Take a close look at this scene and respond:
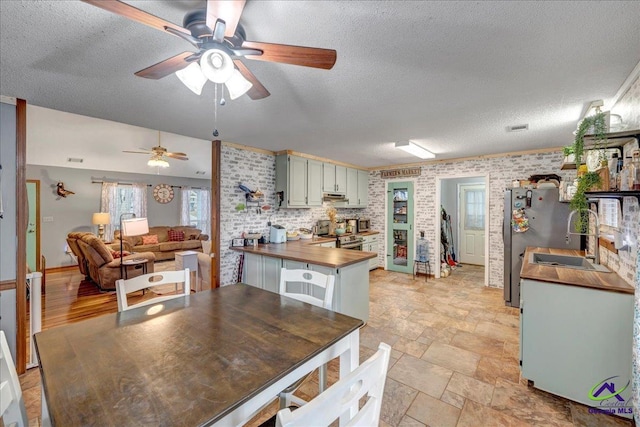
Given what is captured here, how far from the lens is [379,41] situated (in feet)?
5.08

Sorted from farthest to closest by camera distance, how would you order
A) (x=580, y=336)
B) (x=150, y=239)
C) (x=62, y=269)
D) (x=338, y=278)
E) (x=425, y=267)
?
(x=150, y=239), (x=62, y=269), (x=425, y=267), (x=338, y=278), (x=580, y=336)

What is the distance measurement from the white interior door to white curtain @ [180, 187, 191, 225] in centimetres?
816

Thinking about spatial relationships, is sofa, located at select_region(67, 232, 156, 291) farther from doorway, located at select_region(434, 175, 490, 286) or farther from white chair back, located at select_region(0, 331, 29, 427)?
doorway, located at select_region(434, 175, 490, 286)

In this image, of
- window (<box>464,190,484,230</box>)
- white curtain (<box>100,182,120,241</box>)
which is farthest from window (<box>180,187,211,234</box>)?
window (<box>464,190,484,230</box>)

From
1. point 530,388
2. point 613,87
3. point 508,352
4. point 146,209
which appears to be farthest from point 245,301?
point 146,209

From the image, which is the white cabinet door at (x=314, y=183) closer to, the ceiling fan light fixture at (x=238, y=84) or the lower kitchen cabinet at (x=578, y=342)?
the ceiling fan light fixture at (x=238, y=84)

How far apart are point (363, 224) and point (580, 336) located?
449 cm

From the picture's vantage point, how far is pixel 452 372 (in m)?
2.37

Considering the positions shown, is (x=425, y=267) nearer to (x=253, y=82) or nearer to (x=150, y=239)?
(x=253, y=82)

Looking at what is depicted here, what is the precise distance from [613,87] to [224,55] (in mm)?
2862

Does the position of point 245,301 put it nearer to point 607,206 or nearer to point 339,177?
point 607,206

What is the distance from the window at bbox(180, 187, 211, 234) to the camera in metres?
8.78

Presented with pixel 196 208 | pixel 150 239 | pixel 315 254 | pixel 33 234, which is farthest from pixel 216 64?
pixel 196 208

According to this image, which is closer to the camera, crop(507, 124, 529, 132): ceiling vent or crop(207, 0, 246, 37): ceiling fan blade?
crop(207, 0, 246, 37): ceiling fan blade
